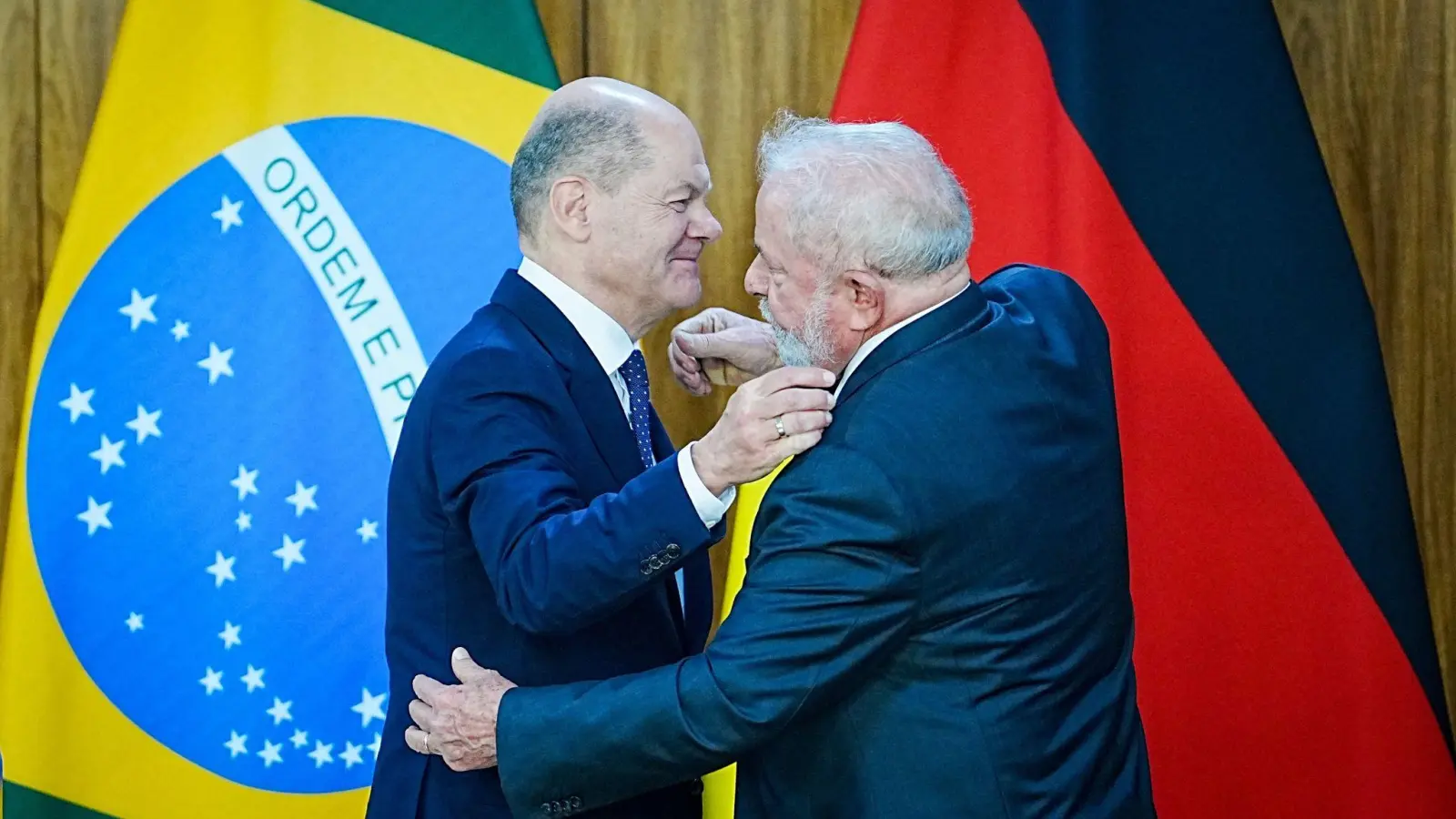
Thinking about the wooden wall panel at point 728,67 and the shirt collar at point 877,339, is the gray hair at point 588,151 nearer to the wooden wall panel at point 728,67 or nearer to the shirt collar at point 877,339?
the shirt collar at point 877,339

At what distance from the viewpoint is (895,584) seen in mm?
1240

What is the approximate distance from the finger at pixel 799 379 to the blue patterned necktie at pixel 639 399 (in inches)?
16.3

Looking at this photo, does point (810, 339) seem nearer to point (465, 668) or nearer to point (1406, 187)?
point (465, 668)

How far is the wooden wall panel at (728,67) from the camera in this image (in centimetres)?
259

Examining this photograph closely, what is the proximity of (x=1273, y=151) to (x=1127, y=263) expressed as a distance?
0.31 metres

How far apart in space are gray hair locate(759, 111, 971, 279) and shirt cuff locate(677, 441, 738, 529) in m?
0.24

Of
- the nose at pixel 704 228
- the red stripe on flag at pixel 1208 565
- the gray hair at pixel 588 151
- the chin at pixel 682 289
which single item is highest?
the gray hair at pixel 588 151

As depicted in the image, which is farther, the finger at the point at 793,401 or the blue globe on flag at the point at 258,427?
the blue globe on flag at the point at 258,427

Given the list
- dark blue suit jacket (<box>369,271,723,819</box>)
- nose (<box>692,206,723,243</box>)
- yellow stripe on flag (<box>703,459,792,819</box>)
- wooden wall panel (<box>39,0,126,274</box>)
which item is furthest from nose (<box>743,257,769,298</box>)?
wooden wall panel (<box>39,0,126,274</box>)

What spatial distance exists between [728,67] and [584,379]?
117 cm

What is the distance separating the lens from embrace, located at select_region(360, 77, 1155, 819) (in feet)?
4.13

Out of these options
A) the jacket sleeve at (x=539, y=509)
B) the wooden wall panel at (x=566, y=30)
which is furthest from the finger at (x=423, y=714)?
the wooden wall panel at (x=566, y=30)

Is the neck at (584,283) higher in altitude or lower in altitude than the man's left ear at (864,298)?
higher

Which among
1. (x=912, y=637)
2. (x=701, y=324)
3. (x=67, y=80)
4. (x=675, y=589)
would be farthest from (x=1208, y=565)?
(x=67, y=80)
